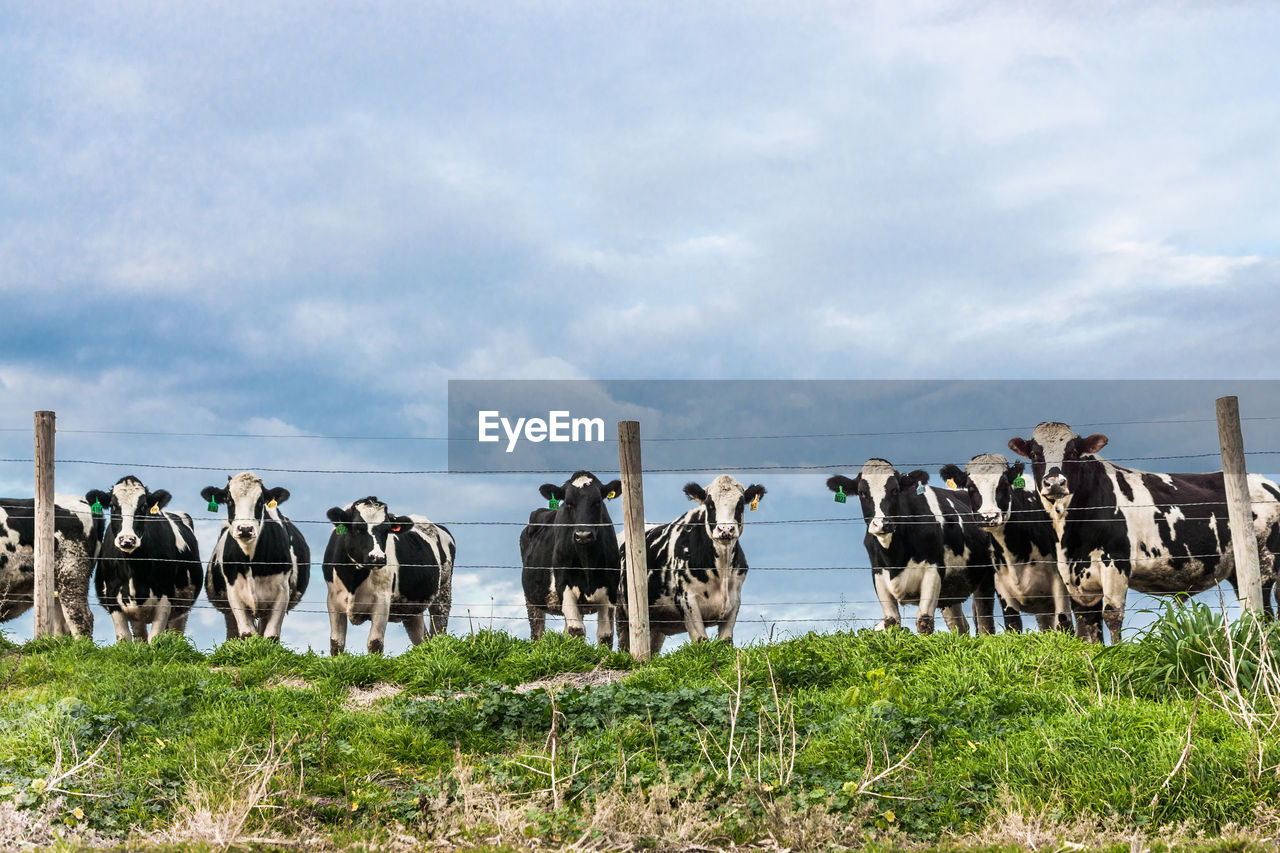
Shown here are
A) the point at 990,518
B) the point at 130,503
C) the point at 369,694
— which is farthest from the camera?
the point at 130,503

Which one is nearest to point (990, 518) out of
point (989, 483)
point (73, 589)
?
point (989, 483)

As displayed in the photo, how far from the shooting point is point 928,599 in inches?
572

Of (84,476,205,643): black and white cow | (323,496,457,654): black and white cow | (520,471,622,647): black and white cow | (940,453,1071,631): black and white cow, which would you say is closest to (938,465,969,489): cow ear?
(940,453,1071,631): black and white cow

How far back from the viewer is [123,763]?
7031 millimetres

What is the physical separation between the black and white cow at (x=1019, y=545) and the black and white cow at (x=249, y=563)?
907 cm

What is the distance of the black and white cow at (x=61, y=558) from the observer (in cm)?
1586

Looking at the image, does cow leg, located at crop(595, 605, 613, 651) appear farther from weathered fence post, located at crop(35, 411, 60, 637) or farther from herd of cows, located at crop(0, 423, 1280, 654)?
weathered fence post, located at crop(35, 411, 60, 637)

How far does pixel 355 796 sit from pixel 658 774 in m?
1.73

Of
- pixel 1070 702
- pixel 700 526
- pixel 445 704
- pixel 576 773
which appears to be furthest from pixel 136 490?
pixel 1070 702

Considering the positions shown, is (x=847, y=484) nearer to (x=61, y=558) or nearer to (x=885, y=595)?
(x=885, y=595)

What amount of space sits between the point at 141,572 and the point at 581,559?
6304 mm

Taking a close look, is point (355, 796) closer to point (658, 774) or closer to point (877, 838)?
point (658, 774)

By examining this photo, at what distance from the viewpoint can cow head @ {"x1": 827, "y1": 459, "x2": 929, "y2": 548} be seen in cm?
1455

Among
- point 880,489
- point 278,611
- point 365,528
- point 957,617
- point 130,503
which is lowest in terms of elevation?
point 957,617
